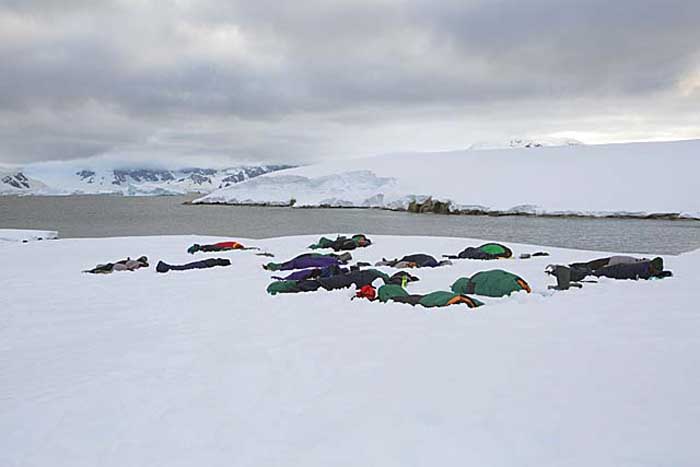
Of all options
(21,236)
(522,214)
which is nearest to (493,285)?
(21,236)

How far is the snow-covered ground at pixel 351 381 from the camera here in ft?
12.3

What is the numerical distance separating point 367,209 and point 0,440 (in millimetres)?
54837

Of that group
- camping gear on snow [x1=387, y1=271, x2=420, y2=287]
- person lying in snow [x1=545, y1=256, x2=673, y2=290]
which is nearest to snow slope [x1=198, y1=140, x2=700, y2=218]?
person lying in snow [x1=545, y1=256, x2=673, y2=290]

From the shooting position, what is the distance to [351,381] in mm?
5000

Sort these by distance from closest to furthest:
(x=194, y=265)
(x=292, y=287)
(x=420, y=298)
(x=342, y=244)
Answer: (x=420, y=298)
(x=292, y=287)
(x=194, y=265)
(x=342, y=244)

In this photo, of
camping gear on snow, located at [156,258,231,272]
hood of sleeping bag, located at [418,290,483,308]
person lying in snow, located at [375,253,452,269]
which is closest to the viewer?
hood of sleeping bag, located at [418,290,483,308]

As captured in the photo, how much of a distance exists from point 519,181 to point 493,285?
4552 cm

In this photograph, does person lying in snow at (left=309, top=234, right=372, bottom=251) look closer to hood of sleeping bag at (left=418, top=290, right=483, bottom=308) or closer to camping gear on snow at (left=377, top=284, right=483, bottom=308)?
camping gear on snow at (left=377, top=284, right=483, bottom=308)

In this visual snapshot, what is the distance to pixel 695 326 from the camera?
6578 millimetres

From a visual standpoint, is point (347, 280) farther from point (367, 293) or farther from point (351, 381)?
point (351, 381)

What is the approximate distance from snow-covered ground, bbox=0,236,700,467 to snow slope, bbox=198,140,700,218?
38.4 m

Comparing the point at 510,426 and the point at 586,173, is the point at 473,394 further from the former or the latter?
the point at 586,173

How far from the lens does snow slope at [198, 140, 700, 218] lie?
4453 cm

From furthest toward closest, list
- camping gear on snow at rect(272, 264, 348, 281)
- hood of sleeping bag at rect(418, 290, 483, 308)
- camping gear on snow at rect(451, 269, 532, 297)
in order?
camping gear on snow at rect(272, 264, 348, 281), camping gear on snow at rect(451, 269, 532, 297), hood of sleeping bag at rect(418, 290, 483, 308)
